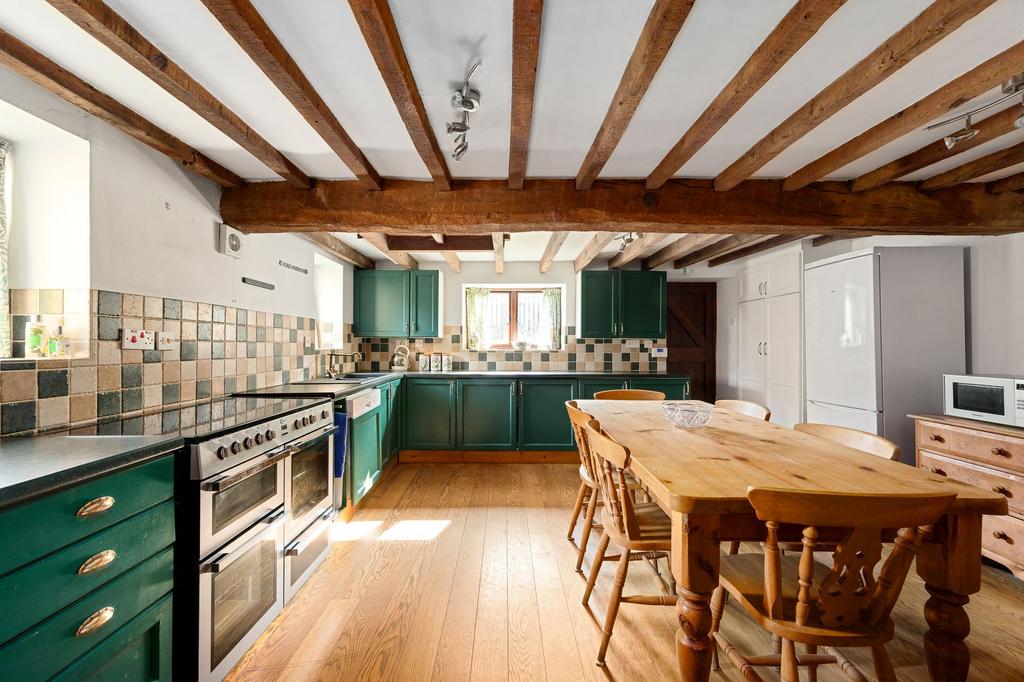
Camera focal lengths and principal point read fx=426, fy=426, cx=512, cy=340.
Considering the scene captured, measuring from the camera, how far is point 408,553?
2.53 m

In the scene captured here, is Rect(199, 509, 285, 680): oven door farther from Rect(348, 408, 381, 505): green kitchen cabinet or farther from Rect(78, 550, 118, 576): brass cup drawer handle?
Rect(348, 408, 381, 505): green kitchen cabinet

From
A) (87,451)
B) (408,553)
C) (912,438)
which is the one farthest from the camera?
(912,438)

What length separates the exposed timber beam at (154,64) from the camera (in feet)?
4.03

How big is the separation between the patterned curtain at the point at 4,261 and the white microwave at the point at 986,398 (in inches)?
185

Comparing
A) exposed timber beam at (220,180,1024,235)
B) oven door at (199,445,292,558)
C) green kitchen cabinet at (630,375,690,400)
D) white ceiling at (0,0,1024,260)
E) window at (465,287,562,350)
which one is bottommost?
oven door at (199,445,292,558)

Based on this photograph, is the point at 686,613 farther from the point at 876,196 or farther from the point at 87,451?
the point at 876,196

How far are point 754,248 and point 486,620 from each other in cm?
420

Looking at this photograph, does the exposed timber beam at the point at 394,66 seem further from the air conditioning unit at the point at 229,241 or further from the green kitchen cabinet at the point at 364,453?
the green kitchen cabinet at the point at 364,453

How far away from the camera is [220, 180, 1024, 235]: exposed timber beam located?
2604mm

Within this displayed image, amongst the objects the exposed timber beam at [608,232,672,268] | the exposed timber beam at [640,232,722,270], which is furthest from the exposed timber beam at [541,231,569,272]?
the exposed timber beam at [640,232,722,270]

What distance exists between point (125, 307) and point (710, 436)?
2.74 meters

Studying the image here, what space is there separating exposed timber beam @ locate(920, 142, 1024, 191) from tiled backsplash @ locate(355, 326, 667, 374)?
→ 2820mm

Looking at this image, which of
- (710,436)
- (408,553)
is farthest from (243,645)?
(710,436)

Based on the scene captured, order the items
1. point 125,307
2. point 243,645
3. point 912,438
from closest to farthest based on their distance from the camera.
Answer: point 243,645
point 125,307
point 912,438
